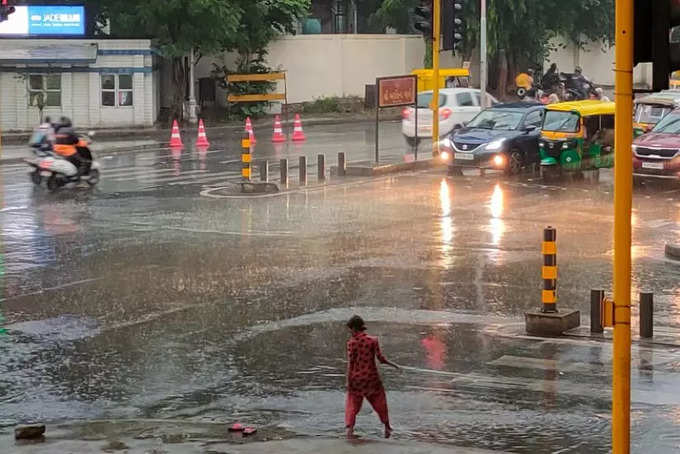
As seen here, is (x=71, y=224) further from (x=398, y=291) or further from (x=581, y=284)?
(x=581, y=284)

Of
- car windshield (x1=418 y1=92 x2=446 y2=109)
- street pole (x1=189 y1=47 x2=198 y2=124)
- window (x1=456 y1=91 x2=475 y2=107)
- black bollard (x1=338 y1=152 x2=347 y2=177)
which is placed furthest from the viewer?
street pole (x1=189 y1=47 x2=198 y2=124)

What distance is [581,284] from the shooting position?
16203 millimetres

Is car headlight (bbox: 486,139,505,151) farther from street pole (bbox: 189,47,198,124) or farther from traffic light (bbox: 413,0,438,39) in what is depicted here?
street pole (bbox: 189,47,198,124)

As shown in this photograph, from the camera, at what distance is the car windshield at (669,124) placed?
29.1 metres

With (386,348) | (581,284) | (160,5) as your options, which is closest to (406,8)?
(160,5)

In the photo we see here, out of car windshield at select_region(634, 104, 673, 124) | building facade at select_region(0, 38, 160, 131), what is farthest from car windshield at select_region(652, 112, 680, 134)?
building facade at select_region(0, 38, 160, 131)

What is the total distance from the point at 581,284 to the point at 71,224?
9.56 metres

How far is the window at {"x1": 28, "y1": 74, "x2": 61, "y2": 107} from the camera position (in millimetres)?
45906

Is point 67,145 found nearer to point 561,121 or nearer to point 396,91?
point 396,91

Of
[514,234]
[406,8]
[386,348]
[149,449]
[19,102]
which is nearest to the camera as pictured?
[149,449]

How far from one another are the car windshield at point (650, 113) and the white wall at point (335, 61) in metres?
23.8

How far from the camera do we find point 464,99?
37.8 metres

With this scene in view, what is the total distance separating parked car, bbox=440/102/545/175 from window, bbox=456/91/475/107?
633 cm

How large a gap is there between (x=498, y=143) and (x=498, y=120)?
160cm
